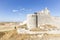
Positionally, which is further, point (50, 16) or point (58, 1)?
point (50, 16)

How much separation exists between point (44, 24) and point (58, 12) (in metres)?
0.52

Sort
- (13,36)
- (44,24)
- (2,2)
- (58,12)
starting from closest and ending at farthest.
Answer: (13,36), (2,2), (58,12), (44,24)

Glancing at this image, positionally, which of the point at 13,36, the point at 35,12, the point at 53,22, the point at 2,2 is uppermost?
the point at 2,2

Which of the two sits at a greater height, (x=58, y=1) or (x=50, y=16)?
(x=58, y=1)

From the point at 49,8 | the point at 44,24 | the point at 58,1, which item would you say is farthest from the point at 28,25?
the point at 58,1

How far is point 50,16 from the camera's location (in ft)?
13.4

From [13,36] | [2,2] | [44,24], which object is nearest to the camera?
[13,36]

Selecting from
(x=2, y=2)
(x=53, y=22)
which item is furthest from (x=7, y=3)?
(x=53, y=22)

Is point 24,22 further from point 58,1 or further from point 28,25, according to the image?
point 58,1

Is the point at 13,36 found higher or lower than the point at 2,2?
lower

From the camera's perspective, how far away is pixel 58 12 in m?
3.77

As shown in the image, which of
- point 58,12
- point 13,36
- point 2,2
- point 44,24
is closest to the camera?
point 13,36

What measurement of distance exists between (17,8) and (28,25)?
551mm

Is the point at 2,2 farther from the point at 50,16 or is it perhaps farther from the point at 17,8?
the point at 50,16
